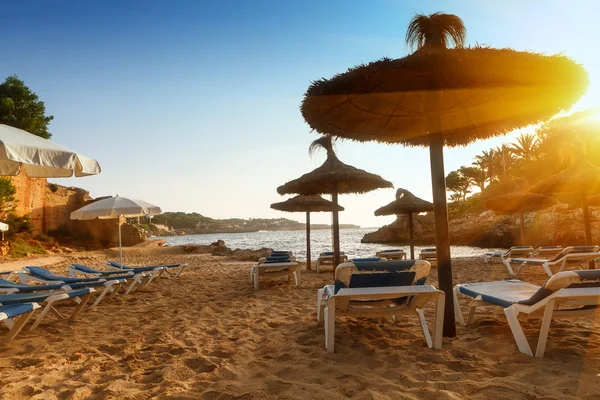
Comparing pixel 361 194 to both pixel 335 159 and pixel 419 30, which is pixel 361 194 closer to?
pixel 335 159

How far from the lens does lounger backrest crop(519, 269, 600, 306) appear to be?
2.64 meters

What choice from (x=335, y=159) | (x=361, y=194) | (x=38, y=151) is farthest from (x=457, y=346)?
(x=361, y=194)

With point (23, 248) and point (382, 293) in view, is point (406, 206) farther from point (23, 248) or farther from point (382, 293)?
point (23, 248)

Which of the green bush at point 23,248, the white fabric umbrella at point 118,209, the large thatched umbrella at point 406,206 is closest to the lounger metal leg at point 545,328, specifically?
the white fabric umbrella at point 118,209

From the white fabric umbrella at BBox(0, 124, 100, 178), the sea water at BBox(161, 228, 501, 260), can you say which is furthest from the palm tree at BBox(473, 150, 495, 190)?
the white fabric umbrella at BBox(0, 124, 100, 178)

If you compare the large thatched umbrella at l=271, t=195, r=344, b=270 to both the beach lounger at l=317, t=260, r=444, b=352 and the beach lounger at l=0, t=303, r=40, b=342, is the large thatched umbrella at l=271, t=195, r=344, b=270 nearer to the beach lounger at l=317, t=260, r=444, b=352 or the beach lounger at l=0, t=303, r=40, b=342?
the beach lounger at l=317, t=260, r=444, b=352

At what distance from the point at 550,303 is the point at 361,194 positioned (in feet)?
27.2

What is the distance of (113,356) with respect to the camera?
3068 millimetres

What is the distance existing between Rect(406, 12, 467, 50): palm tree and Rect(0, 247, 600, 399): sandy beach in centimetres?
279

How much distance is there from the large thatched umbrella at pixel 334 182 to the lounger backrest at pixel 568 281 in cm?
627

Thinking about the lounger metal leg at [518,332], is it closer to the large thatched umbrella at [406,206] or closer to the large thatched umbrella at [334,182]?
the large thatched umbrella at [334,182]

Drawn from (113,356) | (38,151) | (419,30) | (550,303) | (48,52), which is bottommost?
(113,356)

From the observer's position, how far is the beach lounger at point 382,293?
9.80 feet

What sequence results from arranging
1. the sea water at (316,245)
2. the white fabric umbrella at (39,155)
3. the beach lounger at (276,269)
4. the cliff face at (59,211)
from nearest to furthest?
the white fabric umbrella at (39,155) < the beach lounger at (276,269) < the cliff face at (59,211) < the sea water at (316,245)
